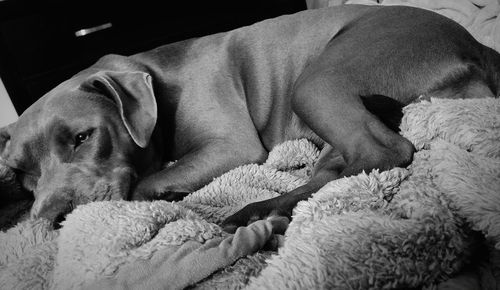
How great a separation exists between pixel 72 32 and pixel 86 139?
1.64 metres

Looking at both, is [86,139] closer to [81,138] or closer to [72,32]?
[81,138]

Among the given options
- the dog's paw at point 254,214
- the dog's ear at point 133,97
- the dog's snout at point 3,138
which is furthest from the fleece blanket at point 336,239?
the dog's snout at point 3,138

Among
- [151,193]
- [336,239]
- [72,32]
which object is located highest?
[72,32]

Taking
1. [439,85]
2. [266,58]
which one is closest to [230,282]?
[439,85]

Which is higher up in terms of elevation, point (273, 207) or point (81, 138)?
point (81, 138)

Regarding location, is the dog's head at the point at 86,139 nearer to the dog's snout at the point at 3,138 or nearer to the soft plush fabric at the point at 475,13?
the dog's snout at the point at 3,138

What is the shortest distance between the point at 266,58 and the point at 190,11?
165 centimetres

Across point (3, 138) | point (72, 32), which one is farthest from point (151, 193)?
point (72, 32)

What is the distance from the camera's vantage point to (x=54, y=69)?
112 inches

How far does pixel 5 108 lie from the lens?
9.33ft

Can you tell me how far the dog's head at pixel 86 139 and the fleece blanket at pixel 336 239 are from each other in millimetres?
253

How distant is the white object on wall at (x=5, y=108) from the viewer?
279 centimetres

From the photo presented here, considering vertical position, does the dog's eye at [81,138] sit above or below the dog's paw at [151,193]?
above

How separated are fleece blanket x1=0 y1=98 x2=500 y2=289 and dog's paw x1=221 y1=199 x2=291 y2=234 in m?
0.12
